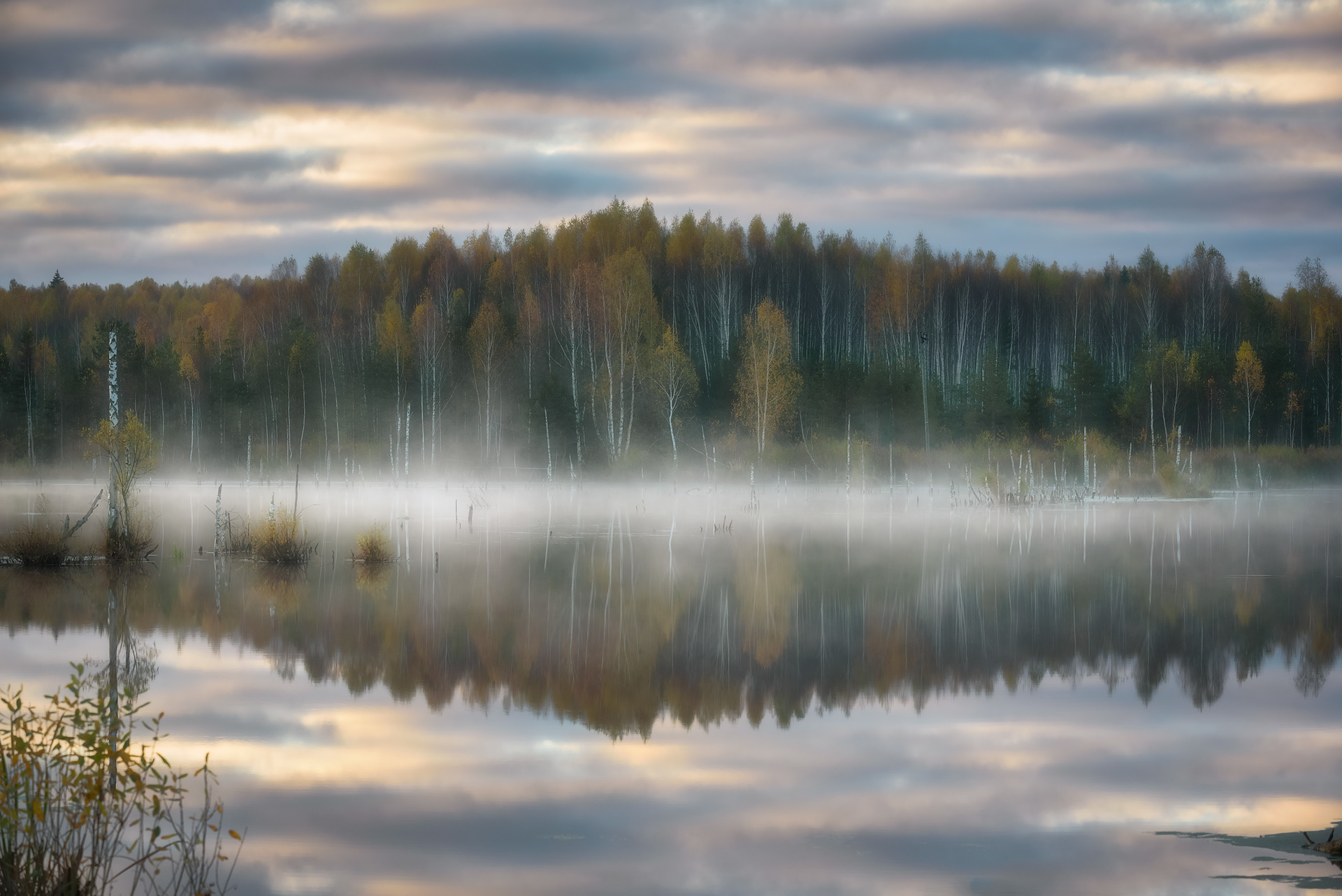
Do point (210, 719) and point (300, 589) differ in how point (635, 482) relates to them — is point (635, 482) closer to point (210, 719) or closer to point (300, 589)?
point (300, 589)

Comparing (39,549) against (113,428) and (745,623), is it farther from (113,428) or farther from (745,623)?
(745,623)

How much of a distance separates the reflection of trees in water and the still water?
0.09 meters

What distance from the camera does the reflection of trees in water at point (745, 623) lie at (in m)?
13.7

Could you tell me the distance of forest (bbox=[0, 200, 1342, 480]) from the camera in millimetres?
60500

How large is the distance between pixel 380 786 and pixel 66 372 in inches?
3203

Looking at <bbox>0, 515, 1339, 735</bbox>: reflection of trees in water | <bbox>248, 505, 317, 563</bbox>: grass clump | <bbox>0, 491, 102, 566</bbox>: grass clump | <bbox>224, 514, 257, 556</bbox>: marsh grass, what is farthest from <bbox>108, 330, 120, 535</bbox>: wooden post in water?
<bbox>248, 505, 317, 563</bbox>: grass clump

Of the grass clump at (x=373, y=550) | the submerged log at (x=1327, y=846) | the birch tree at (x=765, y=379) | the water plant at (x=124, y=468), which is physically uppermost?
the birch tree at (x=765, y=379)

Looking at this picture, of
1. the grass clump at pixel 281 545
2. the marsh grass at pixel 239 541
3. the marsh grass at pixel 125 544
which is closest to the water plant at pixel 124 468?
the marsh grass at pixel 125 544

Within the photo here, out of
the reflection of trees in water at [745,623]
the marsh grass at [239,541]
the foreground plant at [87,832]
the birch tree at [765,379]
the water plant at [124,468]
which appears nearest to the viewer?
the foreground plant at [87,832]

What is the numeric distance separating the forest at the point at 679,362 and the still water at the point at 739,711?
33.2 metres

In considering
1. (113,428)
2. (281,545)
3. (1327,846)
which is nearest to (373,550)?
(281,545)

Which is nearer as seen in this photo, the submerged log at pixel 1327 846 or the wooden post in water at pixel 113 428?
the submerged log at pixel 1327 846

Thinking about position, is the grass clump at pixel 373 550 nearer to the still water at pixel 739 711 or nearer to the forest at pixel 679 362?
the still water at pixel 739 711

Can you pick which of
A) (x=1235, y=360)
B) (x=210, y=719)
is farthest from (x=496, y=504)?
(x=1235, y=360)
